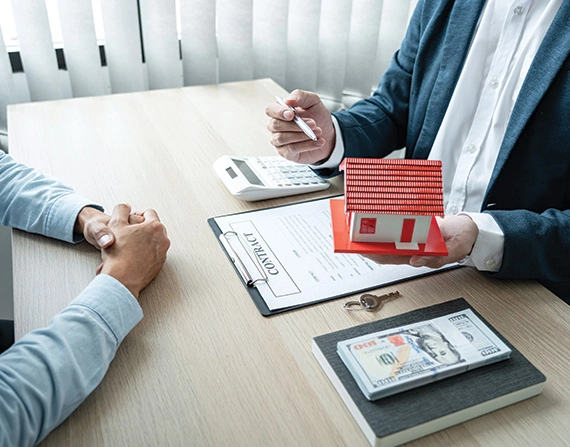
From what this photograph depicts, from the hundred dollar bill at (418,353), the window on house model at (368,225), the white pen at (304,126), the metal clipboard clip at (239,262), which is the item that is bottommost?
the metal clipboard clip at (239,262)

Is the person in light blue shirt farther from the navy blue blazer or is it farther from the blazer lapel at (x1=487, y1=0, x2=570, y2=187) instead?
the blazer lapel at (x1=487, y1=0, x2=570, y2=187)

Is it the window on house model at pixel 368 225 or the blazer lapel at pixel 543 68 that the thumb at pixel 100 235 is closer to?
the window on house model at pixel 368 225

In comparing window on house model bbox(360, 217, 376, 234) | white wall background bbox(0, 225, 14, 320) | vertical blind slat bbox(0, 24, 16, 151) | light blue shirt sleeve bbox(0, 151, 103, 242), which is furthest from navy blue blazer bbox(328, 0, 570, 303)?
white wall background bbox(0, 225, 14, 320)

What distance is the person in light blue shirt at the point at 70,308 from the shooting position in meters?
0.58

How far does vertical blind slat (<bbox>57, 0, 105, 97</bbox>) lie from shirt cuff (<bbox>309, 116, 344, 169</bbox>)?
31.7 inches

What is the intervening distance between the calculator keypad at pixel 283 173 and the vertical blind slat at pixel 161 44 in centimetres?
65

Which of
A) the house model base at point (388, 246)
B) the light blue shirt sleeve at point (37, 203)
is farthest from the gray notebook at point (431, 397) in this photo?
the light blue shirt sleeve at point (37, 203)

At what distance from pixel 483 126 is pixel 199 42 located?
94cm

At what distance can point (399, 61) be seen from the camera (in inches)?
49.9

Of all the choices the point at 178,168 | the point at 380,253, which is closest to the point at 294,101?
the point at 178,168

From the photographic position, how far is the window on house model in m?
0.74

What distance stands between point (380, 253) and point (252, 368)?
0.24 metres

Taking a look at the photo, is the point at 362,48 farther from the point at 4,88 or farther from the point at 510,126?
the point at 4,88

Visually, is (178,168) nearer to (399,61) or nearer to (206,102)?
(206,102)
